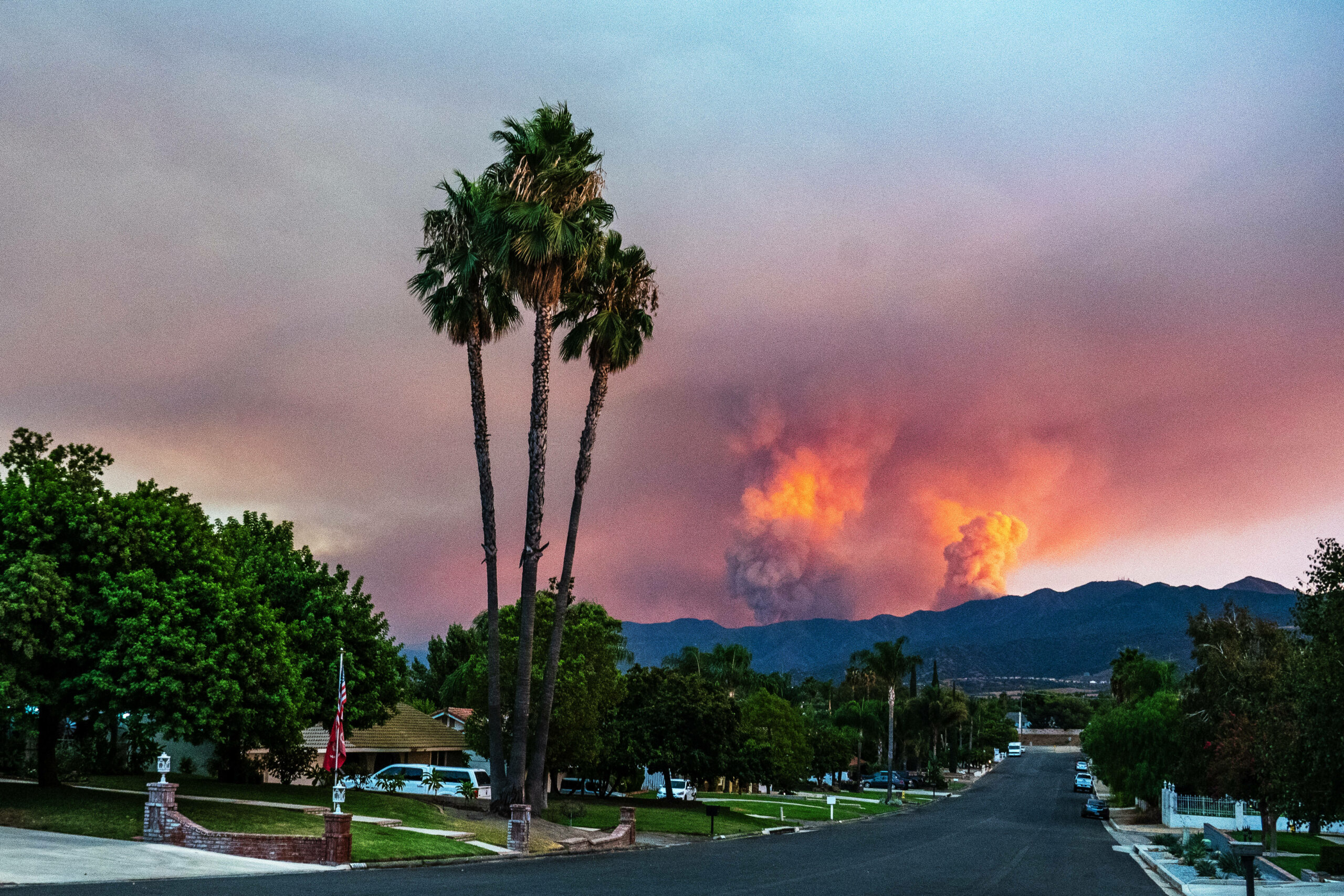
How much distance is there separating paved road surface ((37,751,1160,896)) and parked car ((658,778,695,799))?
16.2 metres

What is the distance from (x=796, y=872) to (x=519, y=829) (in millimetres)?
8381

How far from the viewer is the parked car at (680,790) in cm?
7200

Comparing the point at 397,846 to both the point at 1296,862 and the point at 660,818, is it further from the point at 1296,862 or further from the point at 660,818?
the point at 1296,862

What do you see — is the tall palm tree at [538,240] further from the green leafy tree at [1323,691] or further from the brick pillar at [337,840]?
the green leafy tree at [1323,691]

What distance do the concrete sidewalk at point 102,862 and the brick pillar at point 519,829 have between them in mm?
7985

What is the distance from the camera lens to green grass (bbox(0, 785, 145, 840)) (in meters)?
28.0

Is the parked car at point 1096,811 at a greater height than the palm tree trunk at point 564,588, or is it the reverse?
the palm tree trunk at point 564,588

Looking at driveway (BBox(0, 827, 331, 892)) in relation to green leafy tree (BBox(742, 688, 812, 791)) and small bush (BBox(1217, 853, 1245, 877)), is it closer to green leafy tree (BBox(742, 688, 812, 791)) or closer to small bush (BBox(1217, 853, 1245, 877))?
small bush (BBox(1217, 853, 1245, 877))

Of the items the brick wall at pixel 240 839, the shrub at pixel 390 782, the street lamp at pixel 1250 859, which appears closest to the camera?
the street lamp at pixel 1250 859

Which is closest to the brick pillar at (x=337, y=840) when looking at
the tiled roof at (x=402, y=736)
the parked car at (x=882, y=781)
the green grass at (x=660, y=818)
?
the green grass at (x=660, y=818)

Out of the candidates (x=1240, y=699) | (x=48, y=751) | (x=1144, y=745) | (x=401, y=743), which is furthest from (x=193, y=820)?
(x=1144, y=745)

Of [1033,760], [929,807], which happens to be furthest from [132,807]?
[1033,760]

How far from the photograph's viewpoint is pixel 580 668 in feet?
169

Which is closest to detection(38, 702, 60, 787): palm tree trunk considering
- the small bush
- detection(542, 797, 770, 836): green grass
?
detection(542, 797, 770, 836): green grass
